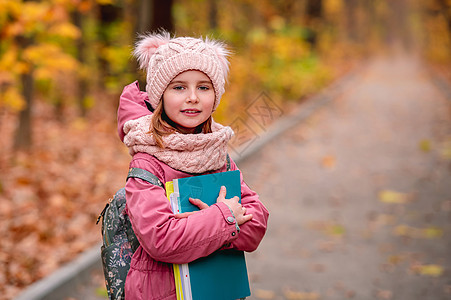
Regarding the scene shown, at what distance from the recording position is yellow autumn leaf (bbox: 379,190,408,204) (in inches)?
252

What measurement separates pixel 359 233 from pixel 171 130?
166 inches

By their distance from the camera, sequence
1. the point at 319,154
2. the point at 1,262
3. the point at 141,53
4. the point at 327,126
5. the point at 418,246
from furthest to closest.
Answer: the point at 327,126 → the point at 319,154 → the point at 418,246 → the point at 1,262 → the point at 141,53

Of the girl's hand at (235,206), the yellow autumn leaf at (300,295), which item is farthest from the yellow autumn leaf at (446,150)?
the girl's hand at (235,206)

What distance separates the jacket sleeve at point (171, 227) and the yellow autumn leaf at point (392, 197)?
515 cm

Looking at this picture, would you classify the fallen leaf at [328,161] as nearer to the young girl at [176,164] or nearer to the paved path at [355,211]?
the paved path at [355,211]

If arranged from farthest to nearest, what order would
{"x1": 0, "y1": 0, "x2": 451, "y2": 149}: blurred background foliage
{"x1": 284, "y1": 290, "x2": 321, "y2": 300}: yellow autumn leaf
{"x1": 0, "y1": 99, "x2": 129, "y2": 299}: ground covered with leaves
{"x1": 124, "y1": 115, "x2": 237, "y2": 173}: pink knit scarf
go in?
{"x1": 0, "y1": 0, "x2": 451, "y2": 149}: blurred background foliage < {"x1": 0, "y1": 99, "x2": 129, "y2": 299}: ground covered with leaves < {"x1": 284, "y1": 290, "x2": 321, "y2": 300}: yellow autumn leaf < {"x1": 124, "y1": 115, "x2": 237, "y2": 173}: pink knit scarf

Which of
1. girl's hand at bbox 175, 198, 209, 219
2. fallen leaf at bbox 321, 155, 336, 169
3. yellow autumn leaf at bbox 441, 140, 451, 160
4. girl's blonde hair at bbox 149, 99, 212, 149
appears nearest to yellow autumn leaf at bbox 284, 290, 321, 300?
girl's hand at bbox 175, 198, 209, 219

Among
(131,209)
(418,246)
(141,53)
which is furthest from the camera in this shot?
(418,246)

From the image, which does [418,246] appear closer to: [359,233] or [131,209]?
[359,233]

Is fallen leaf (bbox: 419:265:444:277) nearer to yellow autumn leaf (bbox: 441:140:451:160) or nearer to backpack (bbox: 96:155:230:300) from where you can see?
backpack (bbox: 96:155:230:300)

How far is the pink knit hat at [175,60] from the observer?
6.04 ft

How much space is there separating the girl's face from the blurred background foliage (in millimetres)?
393

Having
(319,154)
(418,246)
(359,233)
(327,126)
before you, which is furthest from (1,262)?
(327,126)

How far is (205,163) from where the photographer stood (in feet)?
6.28
